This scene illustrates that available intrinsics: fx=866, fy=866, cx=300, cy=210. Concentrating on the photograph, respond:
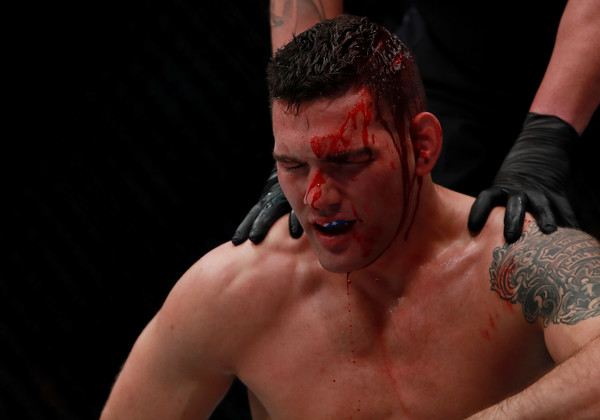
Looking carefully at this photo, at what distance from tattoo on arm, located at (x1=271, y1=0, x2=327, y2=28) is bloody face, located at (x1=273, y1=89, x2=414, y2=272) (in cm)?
63

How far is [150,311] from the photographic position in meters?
2.37

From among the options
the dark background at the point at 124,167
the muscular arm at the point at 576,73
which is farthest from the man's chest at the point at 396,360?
the dark background at the point at 124,167

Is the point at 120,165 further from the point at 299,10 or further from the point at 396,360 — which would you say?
the point at 396,360

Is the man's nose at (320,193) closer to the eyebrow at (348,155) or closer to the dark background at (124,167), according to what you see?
the eyebrow at (348,155)

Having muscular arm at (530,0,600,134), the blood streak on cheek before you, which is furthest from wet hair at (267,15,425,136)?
muscular arm at (530,0,600,134)

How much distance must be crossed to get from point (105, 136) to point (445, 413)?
127 cm

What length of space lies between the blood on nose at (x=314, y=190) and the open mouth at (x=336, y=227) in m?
0.05

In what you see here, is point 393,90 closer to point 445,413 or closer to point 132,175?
point 445,413

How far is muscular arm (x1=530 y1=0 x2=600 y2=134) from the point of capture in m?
1.69

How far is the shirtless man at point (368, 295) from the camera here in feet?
4.04

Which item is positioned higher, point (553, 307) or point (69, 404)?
point (553, 307)

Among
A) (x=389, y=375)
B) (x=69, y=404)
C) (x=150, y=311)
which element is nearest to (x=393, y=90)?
(x=389, y=375)

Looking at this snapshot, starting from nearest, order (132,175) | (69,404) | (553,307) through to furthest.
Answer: (553,307), (132,175), (69,404)

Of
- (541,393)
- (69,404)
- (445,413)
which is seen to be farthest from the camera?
(69,404)
